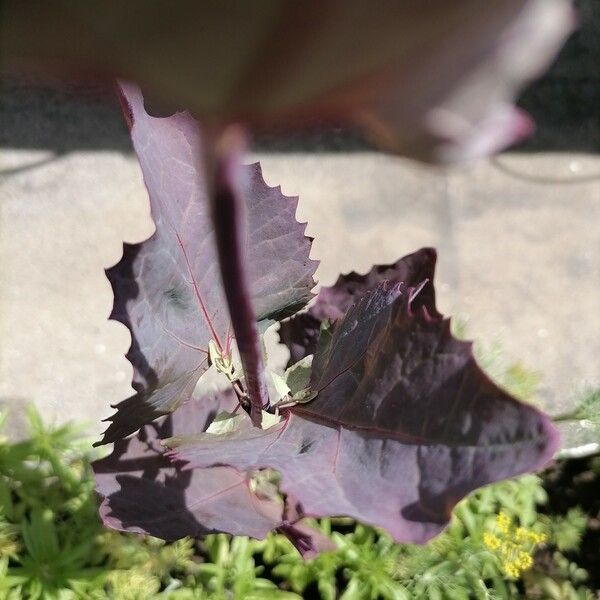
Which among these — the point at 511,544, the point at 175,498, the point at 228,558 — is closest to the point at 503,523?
the point at 511,544

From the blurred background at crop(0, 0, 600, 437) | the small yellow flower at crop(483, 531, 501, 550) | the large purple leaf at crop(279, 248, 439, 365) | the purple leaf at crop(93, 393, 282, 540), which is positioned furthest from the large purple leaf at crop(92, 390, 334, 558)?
the blurred background at crop(0, 0, 600, 437)

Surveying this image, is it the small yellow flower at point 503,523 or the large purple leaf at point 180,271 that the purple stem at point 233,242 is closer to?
the large purple leaf at point 180,271

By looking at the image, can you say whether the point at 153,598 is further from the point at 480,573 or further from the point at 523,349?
the point at 523,349

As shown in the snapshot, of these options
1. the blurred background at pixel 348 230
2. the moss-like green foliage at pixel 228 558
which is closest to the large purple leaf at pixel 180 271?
the moss-like green foliage at pixel 228 558

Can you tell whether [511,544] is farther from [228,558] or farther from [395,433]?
[395,433]

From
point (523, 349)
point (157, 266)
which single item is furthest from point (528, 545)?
point (157, 266)

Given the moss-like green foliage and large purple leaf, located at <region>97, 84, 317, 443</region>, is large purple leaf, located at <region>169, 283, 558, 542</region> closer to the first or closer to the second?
large purple leaf, located at <region>97, 84, 317, 443</region>
